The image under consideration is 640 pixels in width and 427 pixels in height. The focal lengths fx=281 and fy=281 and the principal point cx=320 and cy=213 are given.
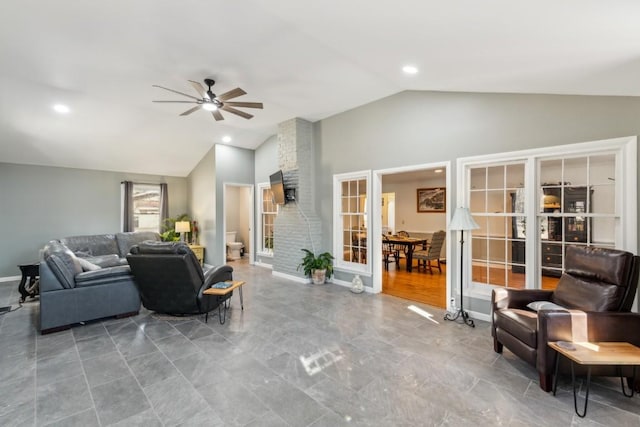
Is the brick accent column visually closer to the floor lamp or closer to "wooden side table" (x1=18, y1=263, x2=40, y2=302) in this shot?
the floor lamp

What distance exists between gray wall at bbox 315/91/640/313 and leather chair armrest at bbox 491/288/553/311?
2.90 feet

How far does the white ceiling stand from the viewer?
208cm

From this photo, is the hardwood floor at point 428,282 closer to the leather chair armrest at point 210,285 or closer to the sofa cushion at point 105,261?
the leather chair armrest at point 210,285

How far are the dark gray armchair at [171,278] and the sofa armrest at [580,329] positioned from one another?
12.1 ft

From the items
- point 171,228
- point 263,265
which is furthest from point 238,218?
point 263,265

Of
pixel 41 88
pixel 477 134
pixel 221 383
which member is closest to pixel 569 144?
pixel 477 134

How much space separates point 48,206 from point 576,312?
9522 millimetres

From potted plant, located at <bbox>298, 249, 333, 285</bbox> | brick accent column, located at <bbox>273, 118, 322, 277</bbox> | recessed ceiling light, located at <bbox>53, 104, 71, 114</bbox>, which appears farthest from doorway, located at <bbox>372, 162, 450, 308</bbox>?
recessed ceiling light, located at <bbox>53, 104, 71, 114</bbox>

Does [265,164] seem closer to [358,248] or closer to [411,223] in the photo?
[358,248]

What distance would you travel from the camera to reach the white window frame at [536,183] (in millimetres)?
2783

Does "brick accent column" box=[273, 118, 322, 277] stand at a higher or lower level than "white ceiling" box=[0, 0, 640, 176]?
lower

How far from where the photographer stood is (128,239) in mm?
6945

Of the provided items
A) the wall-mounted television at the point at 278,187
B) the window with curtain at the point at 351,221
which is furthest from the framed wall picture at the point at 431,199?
the wall-mounted television at the point at 278,187

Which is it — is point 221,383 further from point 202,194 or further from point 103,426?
point 202,194
